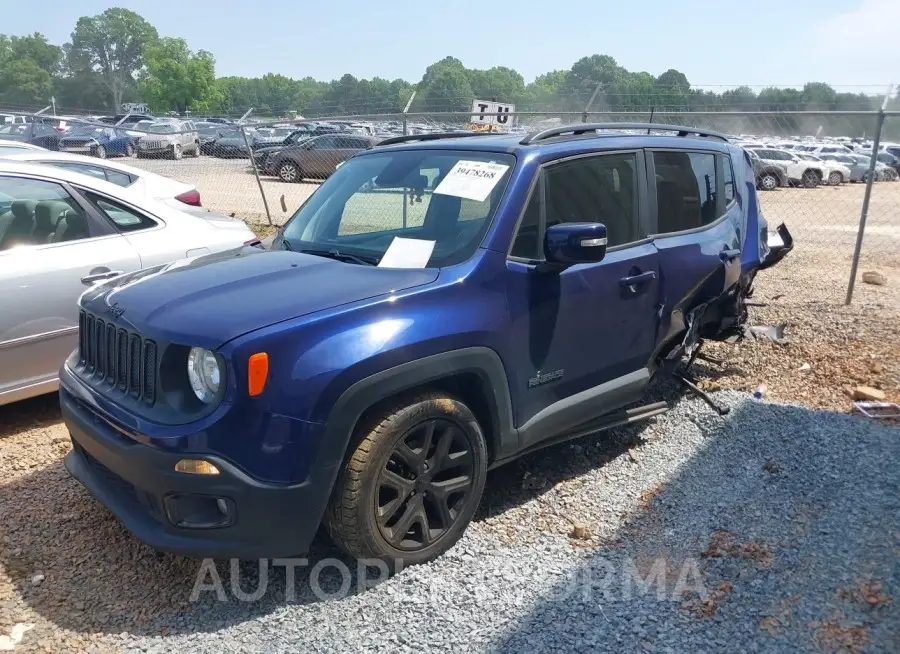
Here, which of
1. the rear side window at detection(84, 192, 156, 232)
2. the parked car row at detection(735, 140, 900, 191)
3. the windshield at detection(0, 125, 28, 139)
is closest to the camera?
the rear side window at detection(84, 192, 156, 232)

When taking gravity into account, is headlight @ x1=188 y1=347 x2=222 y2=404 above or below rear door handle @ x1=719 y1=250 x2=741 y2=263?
below

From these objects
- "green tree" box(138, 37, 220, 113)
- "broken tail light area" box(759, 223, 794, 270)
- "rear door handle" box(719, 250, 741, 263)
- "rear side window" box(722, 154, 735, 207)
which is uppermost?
"green tree" box(138, 37, 220, 113)

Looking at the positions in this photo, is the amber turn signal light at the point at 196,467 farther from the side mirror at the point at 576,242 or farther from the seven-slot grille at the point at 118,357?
the side mirror at the point at 576,242

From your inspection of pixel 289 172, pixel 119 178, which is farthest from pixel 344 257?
pixel 289 172

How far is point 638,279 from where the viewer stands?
3.84 meters

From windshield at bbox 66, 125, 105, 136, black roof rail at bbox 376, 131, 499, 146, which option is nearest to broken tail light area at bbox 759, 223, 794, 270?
black roof rail at bbox 376, 131, 499, 146

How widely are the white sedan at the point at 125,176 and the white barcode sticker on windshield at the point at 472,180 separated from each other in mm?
2730

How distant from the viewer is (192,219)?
516 cm

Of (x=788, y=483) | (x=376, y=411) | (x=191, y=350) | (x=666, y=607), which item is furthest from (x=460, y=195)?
(x=788, y=483)

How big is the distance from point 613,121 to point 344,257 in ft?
23.9

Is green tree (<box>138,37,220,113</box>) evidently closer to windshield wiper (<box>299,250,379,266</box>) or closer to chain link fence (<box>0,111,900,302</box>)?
chain link fence (<box>0,111,900,302</box>)

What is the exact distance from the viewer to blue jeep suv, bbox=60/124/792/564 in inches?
104

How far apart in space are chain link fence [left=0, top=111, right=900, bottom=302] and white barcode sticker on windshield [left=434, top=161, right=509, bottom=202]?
82 mm
